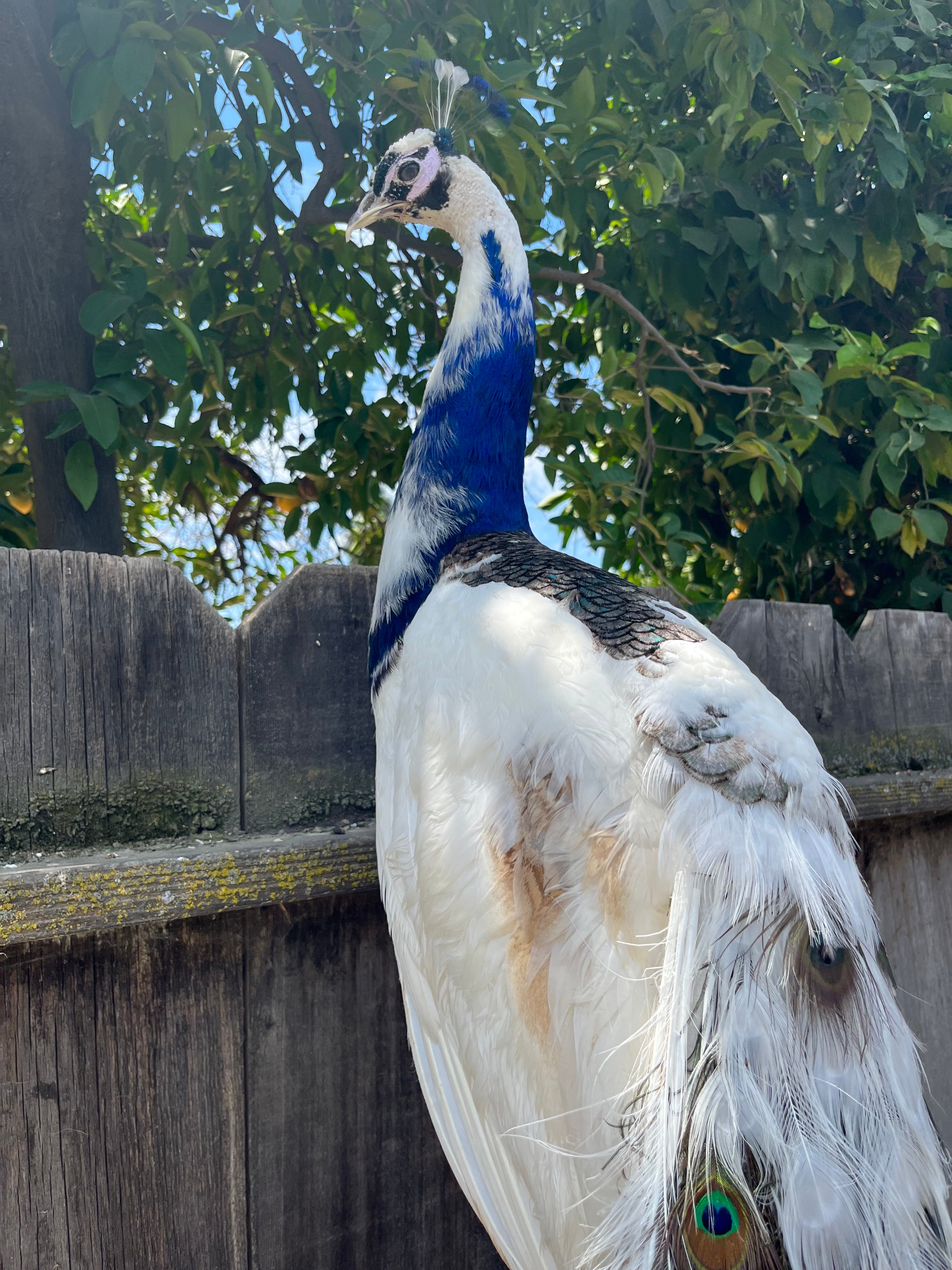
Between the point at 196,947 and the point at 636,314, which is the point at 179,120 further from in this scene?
the point at 196,947

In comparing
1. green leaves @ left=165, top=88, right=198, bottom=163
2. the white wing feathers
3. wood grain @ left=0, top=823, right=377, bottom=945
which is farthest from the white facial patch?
wood grain @ left=0, top=823, right=377, bottom=945

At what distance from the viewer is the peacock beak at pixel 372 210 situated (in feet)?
7.87

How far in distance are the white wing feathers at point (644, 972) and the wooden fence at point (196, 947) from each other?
30 cm

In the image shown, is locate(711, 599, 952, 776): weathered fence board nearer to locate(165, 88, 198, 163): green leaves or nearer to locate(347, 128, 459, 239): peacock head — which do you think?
locate(347, 128, 459, 239): peacock head

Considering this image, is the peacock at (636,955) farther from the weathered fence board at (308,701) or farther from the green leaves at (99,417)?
the green leaves at (99,417)

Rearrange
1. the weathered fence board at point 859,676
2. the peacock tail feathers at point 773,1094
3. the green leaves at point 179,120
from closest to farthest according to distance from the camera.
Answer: the peacock tail feathers at point 773,1094 → the green leaves at point 179,120 → the weathered fence board at point 859,676

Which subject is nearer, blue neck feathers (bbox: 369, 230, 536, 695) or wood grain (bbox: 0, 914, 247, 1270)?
wood grain (bbox: 0, 914, 247, 1270)

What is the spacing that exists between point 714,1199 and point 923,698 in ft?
6.37

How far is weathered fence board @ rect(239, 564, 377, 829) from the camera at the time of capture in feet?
5.74

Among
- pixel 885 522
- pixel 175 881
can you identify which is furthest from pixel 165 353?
pixel 885 522

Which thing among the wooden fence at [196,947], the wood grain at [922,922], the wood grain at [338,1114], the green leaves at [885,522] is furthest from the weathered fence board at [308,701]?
the green leaves at [885,522]

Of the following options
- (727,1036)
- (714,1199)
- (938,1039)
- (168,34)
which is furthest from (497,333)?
(938,1039)

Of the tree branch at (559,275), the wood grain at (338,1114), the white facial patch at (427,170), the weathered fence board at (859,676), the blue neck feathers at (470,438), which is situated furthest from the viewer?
the tree branch at (559,275)

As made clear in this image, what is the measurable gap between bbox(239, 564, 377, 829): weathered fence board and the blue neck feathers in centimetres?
8
